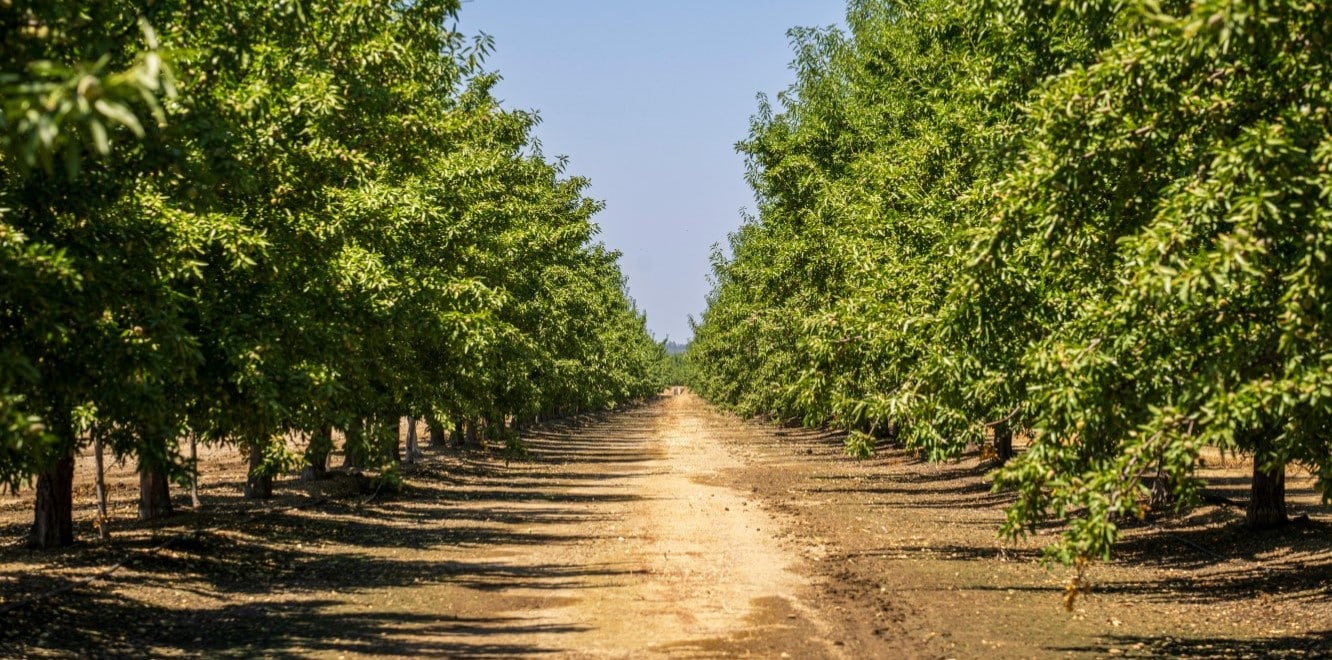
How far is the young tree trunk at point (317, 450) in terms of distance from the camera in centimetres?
1919

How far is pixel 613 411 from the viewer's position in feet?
488

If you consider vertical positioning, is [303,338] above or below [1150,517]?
above

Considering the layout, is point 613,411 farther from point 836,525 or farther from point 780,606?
point 780,606

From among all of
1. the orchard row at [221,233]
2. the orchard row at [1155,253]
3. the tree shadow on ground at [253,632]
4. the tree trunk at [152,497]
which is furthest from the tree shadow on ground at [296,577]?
the orchard row at [1155,253]

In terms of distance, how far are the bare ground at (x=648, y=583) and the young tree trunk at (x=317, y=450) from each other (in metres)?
1.71

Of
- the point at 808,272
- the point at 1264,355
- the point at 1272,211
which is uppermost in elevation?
the point at 808,272

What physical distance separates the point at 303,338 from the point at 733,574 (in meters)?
6.96

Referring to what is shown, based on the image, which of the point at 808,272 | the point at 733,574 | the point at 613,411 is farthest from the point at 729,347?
the point at 613,411

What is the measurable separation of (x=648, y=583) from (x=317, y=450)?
5.78m

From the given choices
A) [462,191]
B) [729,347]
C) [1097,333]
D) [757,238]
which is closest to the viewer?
[1097,333]

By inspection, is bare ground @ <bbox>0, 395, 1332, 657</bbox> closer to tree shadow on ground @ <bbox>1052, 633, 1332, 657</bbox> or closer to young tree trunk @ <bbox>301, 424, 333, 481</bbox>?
tree shadow on ground @ <bbox>1052, 633, 1332, 657</bbox>

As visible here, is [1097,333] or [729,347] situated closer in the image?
[1097,333]

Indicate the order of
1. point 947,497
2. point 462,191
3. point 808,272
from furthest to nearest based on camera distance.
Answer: point 808,272
point 947,497
point 462,191

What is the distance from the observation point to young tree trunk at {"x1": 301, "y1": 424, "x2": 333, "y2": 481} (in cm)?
1919
